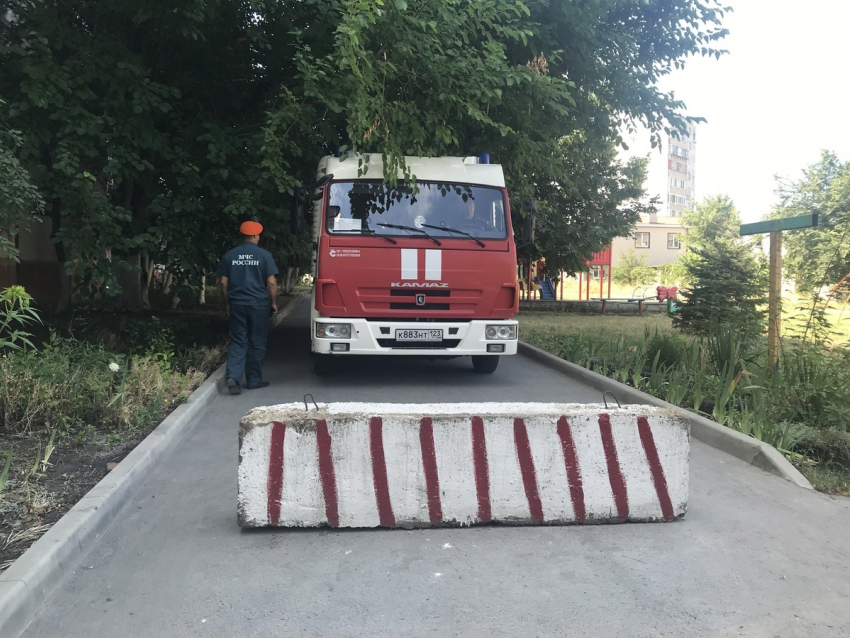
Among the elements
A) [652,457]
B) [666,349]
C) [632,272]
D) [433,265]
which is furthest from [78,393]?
[632,272]

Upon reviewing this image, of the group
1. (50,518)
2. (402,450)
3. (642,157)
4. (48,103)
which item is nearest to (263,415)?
(402,450)

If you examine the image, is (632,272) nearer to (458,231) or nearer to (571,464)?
(458,231)

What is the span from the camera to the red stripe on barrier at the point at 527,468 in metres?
A: 4.30

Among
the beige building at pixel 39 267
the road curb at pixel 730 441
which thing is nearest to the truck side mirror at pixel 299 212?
the road curb at pixel 730 441

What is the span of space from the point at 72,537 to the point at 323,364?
583 cm

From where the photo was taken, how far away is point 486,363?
394 inches

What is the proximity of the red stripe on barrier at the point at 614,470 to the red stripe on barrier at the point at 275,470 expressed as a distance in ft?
6.18

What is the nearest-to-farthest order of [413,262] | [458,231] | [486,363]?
1. [413,262]
2. [458,231]
3. [486,363]

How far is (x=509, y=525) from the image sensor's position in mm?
4316

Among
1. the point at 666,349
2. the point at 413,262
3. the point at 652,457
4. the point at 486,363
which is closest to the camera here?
the point at 652,457

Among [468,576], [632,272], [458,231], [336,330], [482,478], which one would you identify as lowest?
[468,576]

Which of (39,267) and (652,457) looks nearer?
(652,457)

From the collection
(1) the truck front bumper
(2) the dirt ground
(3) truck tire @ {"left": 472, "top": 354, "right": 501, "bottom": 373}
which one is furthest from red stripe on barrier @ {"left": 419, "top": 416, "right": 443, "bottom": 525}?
(3) truck tire @ {"left": 472, "top": 354, "right": 501, "bottom": 373}

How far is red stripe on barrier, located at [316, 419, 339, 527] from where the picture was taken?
419 centimetres
